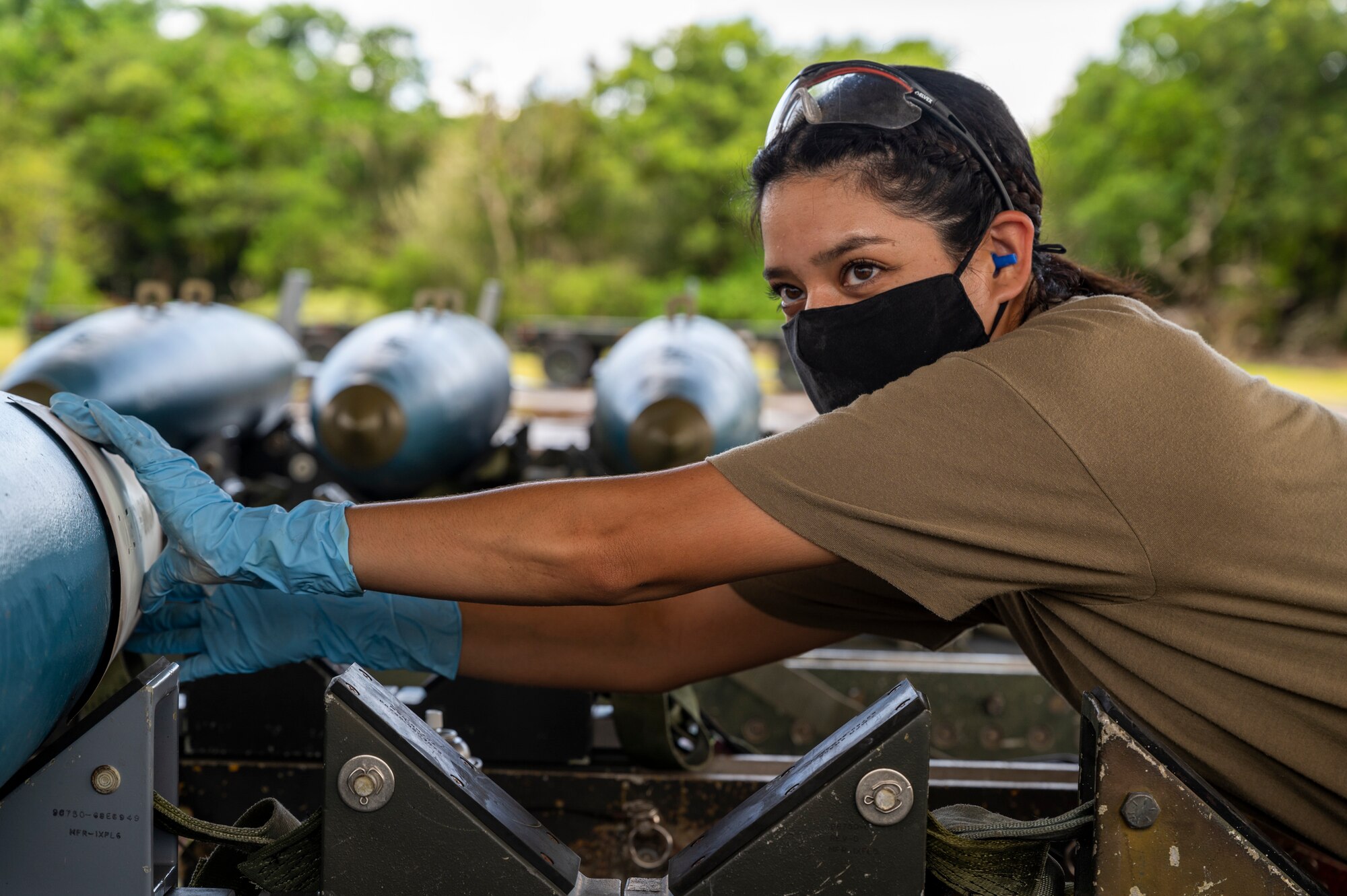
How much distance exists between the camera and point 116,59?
31.0m

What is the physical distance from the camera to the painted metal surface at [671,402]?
4.55m

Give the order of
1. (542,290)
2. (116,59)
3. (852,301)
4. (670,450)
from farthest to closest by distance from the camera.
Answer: (116,59), (542,290), (670,450), (852,301)

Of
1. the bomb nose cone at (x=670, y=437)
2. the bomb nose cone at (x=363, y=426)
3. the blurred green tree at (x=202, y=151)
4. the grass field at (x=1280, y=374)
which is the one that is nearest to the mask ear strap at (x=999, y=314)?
the bomb nose cone at (x=670, y=437)

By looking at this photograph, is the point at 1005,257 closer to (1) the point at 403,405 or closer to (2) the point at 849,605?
(2) the point at 849,605

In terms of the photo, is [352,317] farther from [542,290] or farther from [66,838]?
[66,838]

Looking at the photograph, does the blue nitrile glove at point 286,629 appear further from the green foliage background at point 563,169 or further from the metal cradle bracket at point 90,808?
the green foliage background at point 563,169

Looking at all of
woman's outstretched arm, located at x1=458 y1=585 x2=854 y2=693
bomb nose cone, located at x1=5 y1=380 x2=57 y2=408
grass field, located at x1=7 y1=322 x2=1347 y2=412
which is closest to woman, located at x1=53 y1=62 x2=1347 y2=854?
woman's outstretched arm, located at x1=458 y1=585 x2=854 y2=693

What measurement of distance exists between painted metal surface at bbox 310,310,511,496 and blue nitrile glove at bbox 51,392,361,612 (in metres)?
3.29

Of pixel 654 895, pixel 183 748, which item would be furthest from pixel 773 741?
pixel 654 895

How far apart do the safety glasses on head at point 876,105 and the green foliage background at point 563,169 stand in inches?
727

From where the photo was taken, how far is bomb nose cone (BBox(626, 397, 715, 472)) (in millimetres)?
4535

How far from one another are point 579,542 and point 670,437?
10.4ft

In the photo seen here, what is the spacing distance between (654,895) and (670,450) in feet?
10.5

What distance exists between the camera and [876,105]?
1592 mm
